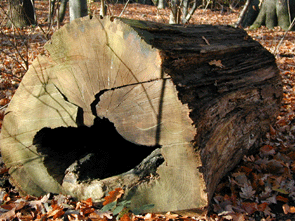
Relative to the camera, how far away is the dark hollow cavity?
2.38 metres

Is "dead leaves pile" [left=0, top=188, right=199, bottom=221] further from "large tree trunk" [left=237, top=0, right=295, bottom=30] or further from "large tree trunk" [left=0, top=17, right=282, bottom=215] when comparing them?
"large tree trunk" [left=237, top=0, right=295, bottom=30]

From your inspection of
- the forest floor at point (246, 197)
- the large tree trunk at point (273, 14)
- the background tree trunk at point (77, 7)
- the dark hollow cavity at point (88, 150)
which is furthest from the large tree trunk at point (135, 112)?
the large tree trunk at point (273, 14)

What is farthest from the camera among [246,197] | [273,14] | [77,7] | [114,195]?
[273,14]

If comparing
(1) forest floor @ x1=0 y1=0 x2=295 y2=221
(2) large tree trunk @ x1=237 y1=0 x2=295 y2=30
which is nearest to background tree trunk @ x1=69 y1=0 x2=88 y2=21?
(1) forest floor @ x1=0 y1=0 x2=295 y2=221

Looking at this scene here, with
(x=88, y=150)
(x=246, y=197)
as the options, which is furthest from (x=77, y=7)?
(x=246, y=197)

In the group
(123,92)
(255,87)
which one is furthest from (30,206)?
(255,87)

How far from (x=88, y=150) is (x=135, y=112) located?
116 cm

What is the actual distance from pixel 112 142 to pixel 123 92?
112 centimetres

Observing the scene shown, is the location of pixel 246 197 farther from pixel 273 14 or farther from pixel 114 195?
pixel 273 14

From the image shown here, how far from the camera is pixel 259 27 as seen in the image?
31.6 feet

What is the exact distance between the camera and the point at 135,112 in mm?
1882

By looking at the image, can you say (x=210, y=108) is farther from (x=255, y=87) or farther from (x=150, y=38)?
(x=255, y=87)

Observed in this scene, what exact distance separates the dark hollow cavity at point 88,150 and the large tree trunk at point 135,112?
0.04ft

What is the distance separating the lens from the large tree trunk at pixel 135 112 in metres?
1.77
